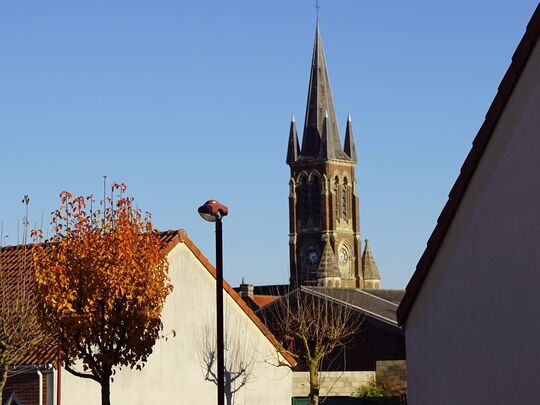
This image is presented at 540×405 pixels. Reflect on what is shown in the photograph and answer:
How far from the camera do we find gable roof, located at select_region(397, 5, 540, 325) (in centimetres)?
1366

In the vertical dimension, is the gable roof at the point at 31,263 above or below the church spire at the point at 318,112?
below

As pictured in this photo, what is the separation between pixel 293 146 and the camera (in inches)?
5236

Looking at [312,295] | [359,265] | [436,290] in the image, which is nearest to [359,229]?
[359,265]

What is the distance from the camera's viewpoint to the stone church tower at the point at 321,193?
423 feet

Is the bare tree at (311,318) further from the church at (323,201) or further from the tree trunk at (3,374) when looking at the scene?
the church at (323,201)

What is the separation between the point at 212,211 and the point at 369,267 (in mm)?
114996

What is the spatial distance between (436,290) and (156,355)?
13.6 m

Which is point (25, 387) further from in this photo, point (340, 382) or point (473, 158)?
point (340, 382)

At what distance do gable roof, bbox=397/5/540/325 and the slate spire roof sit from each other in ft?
372

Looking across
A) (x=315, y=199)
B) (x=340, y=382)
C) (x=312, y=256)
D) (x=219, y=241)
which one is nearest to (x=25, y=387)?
(x=219, y=241)

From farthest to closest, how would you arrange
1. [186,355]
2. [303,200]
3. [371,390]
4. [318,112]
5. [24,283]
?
[303,200]
[318,112]
[371,390]
[186,355]
[24,283]

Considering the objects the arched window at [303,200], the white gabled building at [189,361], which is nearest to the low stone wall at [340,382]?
the white gabled building at [189,361]

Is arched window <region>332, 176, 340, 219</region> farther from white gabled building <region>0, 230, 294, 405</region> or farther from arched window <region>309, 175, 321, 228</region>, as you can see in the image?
white gabled building <region>0, 230, 294, 405</region>

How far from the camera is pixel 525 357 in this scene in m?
13.9
